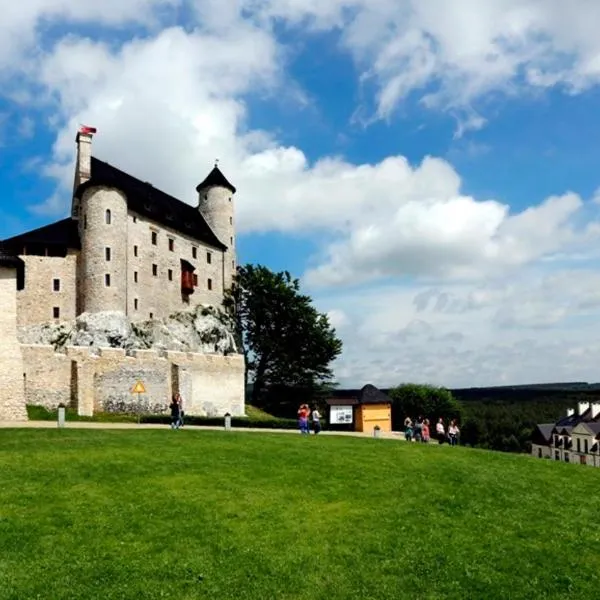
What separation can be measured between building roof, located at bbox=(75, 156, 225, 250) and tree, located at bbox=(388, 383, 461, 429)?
88.2 feet

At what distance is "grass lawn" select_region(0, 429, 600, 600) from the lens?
11.6 meters

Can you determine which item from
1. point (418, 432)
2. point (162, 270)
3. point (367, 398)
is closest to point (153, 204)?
point (162, 270)

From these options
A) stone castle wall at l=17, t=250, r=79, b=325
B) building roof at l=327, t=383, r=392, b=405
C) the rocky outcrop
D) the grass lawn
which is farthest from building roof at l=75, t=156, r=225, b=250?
the grass lawn

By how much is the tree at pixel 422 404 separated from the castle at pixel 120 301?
66.7ft

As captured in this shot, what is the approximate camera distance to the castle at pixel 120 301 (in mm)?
39094

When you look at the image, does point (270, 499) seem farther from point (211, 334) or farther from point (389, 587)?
point (211, 334)

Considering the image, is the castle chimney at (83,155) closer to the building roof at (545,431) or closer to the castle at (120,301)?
the castle at (120,301)

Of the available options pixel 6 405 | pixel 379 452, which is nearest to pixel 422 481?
pixel 379 452

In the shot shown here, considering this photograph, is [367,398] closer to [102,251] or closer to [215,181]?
[102,251]

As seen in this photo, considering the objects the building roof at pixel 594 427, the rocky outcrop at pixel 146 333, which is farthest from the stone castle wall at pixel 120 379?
the building roof at pixel 594 427

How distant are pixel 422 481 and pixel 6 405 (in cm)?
2270

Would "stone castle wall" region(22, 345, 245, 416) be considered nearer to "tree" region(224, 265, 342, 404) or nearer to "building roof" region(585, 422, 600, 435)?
"tree" region(224, 265, 342, 404)

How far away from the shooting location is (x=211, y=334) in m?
65.1

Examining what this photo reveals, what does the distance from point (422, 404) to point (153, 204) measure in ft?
121
